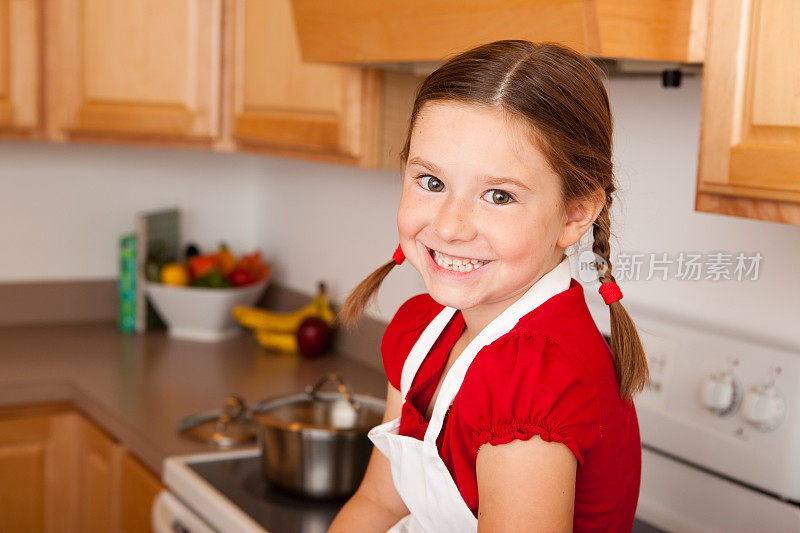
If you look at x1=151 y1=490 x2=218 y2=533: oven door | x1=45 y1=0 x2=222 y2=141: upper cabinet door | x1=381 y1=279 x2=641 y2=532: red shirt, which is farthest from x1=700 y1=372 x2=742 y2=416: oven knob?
x1=45 y1=0 x2=222 y2=141: upper cabinet door

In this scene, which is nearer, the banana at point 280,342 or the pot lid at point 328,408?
the pot lid at point 328,408

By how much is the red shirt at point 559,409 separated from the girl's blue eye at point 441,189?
11cm

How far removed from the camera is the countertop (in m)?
1.80

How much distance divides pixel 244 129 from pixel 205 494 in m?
0.92

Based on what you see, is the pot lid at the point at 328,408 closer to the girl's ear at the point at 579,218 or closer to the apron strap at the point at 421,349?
the apron strap at the point at 421,349

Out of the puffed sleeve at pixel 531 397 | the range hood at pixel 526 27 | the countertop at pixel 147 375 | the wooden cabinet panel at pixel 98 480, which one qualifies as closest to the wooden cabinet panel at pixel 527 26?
the range hood at pixel 526 27

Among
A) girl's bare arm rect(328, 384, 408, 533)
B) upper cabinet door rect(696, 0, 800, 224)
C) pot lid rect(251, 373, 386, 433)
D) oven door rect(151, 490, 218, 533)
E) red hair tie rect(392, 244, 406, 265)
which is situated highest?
upper cabinet door rect(696, 0, 800, 224)

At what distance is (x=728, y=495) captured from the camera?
1323 millimetres

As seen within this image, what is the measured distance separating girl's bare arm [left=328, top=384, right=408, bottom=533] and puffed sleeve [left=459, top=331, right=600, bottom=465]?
0.21 metres

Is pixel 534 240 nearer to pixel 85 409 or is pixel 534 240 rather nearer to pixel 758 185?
pixel 758 185

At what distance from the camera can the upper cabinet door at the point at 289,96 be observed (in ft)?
5.75

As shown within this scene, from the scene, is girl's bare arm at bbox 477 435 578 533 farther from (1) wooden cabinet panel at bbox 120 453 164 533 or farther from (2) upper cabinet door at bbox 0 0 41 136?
(2) upper cabinet door at bbox 0 0 41 136

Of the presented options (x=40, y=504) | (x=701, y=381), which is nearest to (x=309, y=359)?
(x=40, y=504)

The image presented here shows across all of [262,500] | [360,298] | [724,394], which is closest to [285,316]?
[262,500]
